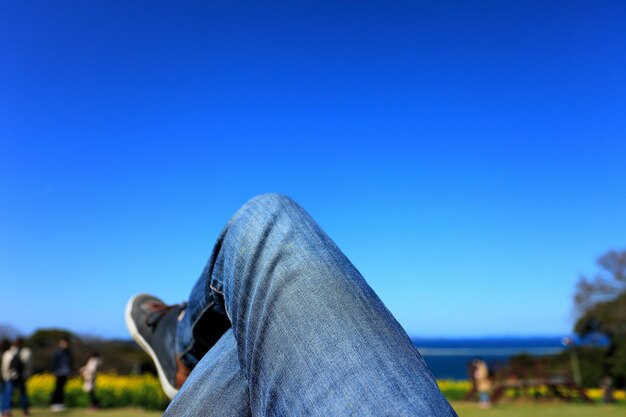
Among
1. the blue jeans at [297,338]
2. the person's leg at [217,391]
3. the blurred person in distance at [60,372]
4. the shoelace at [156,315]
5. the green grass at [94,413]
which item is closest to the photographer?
the blue jeans at [297,338]

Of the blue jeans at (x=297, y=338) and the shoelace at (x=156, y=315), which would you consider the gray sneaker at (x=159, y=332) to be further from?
the blue jeans at (x=297, y=338)

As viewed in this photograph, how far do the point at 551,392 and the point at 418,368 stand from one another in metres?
12.8

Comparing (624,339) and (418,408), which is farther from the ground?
(418,408)

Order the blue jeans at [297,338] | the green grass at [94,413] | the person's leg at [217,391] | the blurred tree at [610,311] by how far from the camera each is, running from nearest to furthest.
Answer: the blue jeans at [297,338]
the person's leg at [217,391]
the green grass at [94,413]
the blurred tree at [610,311]

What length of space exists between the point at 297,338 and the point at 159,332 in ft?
2.93

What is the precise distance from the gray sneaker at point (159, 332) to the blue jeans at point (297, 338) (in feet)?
1.46

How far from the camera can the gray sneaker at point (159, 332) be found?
4.15 ft

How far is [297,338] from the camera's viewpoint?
2.00ft

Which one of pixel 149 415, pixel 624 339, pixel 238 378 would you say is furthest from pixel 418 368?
pixel 624 339

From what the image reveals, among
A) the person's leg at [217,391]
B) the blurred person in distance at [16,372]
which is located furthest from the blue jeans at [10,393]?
the person's leg at [217,391]

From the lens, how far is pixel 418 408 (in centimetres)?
52

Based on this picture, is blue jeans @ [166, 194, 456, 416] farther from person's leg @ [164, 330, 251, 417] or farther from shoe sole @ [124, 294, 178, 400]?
shoe sole @ [124, 294, 178, 400]

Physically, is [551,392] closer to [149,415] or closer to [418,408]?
[149,415]

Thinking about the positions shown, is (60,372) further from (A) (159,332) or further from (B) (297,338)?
(B) (297,338)
